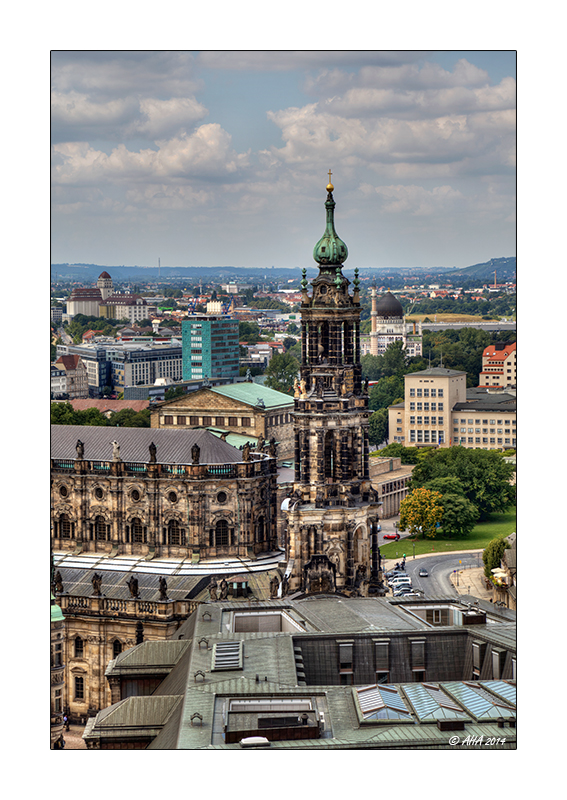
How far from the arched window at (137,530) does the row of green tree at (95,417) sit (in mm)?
53047

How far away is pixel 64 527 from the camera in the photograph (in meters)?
93.1

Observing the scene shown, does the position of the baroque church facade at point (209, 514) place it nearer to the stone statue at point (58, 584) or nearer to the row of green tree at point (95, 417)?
the stone statue at point (58, 584)

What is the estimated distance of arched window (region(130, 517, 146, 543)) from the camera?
9044 centimetres

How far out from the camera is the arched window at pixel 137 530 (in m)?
90.4

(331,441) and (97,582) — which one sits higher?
(331,441)

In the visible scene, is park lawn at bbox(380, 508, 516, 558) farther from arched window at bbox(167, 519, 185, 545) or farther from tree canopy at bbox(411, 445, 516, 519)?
arched window at bbox(167, 519, 185, 545)

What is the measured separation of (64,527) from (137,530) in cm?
632

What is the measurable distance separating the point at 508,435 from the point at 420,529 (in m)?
47.8

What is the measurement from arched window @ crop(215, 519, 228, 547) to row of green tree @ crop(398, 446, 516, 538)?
58.6 meters

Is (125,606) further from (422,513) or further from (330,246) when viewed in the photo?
(422,513)

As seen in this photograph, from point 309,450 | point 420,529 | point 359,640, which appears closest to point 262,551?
point 309,450

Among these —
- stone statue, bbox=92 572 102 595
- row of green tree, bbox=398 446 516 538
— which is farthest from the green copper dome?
row of green tree, bbox=398 446 516 538

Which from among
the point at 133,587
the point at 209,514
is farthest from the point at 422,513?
the point at 133,587

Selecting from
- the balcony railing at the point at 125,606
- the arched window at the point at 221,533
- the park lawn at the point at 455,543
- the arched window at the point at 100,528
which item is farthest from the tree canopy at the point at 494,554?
the balcony railing at the point at 125,606
